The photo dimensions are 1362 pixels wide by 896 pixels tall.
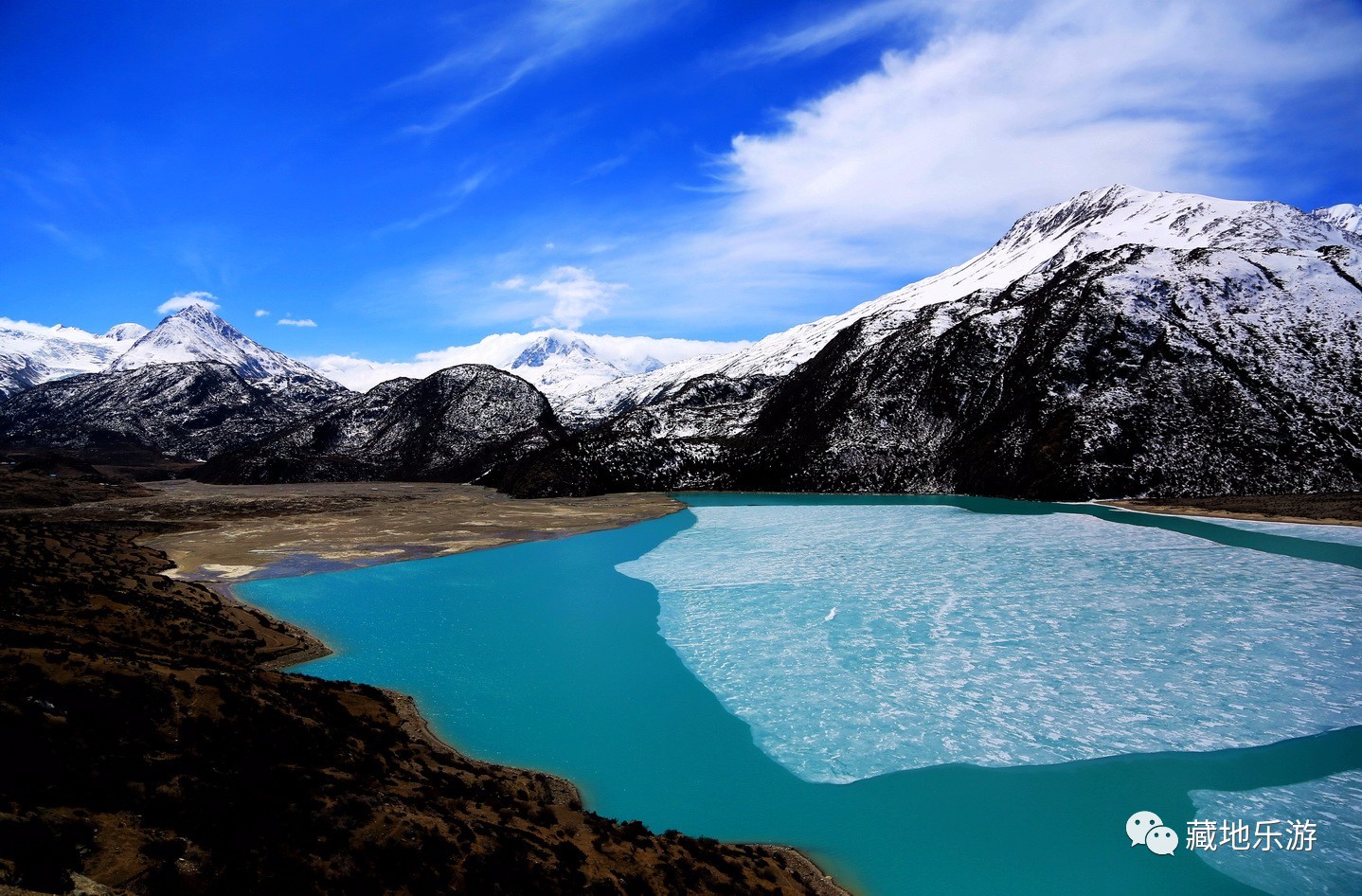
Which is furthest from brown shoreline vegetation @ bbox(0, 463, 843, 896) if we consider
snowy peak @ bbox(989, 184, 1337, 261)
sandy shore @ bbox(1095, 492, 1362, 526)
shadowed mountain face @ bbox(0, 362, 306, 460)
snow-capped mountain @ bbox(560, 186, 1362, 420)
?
shadowed mountain face @ bbox(0, 362, 306, 460)

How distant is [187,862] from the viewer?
7.91m

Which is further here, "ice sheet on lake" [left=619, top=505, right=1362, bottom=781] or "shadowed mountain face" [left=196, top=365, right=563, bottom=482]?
"shadowed mountain face" [left=196, top=365, right=563, bottom=482]

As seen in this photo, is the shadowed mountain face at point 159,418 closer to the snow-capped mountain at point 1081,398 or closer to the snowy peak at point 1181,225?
the snow-capped mountain at point 1081,398

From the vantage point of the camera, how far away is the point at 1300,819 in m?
13.0

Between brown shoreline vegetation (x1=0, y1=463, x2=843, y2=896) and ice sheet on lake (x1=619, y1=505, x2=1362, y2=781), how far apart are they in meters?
5.95

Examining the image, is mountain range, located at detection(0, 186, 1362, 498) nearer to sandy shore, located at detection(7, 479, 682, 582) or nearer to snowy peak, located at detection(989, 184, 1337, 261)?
snowy peak, located at detection(989, 184, 1337, 261)

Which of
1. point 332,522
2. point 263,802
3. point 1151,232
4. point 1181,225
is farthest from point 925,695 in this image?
point 1151,232

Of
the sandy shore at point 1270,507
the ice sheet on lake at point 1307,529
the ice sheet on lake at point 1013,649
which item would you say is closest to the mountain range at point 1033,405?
the sandy shore at point 1270,507

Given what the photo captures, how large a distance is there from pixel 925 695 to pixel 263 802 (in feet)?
53.8

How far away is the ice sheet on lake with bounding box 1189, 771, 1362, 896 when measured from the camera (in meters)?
11.2

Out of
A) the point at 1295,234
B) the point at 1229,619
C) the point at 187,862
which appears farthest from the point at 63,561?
the point at 1295,234

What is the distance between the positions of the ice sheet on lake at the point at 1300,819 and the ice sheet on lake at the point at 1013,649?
194 centimetres

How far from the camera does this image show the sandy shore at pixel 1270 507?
4928cm

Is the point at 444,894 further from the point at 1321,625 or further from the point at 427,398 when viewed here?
the point at 427,398
